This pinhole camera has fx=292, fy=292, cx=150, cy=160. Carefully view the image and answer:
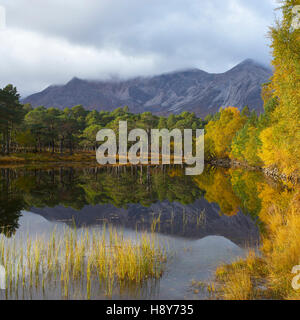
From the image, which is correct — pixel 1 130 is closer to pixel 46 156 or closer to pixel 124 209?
pixel 46 156

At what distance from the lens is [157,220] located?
15781 millimetres

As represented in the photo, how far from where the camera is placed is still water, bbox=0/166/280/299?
985 centimetres

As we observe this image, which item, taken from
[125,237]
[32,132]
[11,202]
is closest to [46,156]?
[32,132]

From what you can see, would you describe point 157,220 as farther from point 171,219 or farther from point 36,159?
point 36,159

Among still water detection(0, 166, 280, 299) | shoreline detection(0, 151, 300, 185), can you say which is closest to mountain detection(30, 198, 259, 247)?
still water detection(0, 166, 280, 299)

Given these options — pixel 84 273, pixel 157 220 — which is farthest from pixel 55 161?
pixel 84 273

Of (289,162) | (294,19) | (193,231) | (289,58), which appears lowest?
(193,231)

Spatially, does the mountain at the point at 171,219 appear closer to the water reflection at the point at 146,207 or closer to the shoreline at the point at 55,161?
the water reflection at the point at 146,207

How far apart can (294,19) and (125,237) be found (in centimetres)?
1875

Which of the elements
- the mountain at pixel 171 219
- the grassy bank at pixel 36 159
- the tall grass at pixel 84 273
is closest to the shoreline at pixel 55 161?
the grassy bank at pixel 36 159

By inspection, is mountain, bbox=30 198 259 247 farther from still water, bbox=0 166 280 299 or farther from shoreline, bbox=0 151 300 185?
shoreline, bbox=0 151 300 185

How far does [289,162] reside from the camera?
29547 mm

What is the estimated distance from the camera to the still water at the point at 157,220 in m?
9.85
